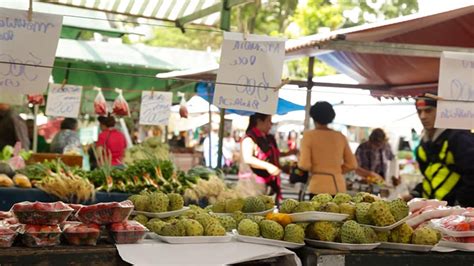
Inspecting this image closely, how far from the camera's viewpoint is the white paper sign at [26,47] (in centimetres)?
349

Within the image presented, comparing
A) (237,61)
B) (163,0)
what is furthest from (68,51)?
(237,61)

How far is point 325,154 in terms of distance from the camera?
6.25m

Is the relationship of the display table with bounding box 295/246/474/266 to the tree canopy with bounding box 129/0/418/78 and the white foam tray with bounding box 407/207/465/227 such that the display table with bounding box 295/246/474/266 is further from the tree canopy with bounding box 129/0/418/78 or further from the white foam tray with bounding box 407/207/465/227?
the tree canopy with bounding box 129/0/418/78

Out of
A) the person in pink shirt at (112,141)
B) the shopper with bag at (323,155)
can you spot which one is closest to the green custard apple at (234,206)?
the shopper with bag at (323,155)

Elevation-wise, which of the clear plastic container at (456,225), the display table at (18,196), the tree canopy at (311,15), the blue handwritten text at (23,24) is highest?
the tree canopy at (311,15)

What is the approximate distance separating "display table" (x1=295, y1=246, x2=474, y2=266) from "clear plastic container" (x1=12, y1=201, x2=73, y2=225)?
1.11m

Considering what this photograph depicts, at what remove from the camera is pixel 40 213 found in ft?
9.11

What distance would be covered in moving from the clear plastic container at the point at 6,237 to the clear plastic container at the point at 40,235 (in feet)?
0.19

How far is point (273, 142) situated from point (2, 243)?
453 cm

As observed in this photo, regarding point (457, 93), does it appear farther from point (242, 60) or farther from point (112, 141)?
point (112, 141)

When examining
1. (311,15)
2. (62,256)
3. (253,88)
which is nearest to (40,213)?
(62,256)

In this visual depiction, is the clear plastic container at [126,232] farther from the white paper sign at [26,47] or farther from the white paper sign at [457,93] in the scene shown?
the white paper sign at [457,93]

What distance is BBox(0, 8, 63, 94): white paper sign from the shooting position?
349 centimetres

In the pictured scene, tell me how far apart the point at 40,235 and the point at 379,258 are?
1.52m
